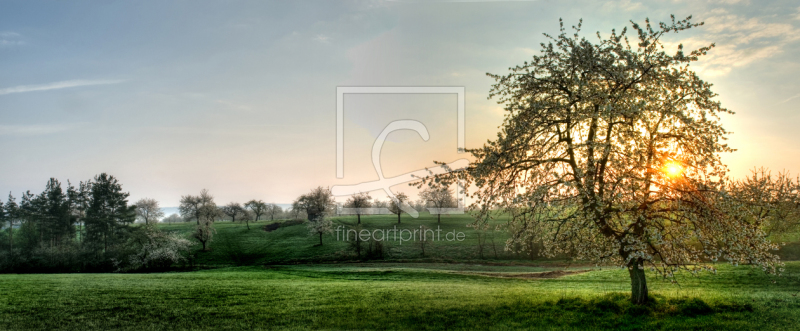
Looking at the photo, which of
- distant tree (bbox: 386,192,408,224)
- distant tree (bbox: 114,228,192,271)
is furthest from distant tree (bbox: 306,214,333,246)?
distant tree (bbox: 114,228,192,271)

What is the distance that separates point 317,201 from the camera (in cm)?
8625

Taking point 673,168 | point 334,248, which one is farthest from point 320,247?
point 673,168

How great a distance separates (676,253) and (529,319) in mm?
6620

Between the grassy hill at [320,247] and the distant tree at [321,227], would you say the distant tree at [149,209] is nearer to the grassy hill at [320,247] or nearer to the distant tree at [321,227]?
the grassy hill at [320,247]

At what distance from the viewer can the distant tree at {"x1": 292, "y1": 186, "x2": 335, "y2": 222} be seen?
8381 centimetres

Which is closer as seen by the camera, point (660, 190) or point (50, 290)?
point (660, 190)

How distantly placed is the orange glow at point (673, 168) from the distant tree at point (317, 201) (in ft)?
233

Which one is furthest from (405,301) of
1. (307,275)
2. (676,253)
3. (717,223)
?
(307,275)

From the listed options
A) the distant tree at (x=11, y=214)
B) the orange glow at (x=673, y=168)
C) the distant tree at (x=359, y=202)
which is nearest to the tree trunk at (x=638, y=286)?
the orange glow at (x=673, y=168)

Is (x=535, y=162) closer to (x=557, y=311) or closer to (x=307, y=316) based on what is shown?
(x=557, y=311)

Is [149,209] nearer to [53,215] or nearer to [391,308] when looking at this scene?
[53,215]

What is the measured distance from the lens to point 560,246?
705 inches

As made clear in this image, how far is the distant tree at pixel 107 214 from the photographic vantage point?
238ft

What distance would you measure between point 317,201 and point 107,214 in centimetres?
3870
